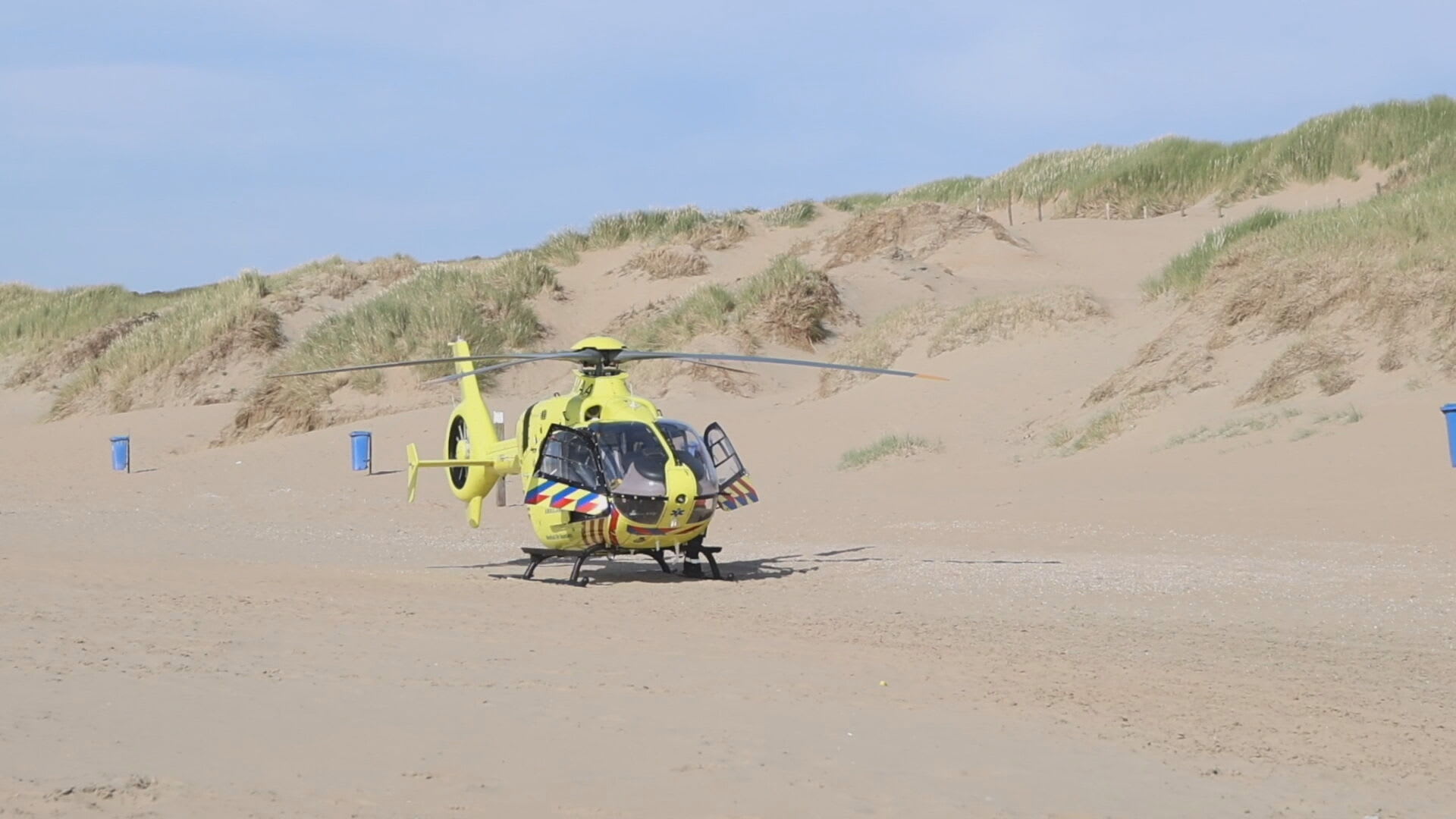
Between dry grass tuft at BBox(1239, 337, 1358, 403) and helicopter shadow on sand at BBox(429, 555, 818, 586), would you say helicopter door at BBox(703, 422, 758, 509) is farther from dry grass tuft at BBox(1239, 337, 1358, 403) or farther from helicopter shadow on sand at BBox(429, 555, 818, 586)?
dry grass tuft at BBox(1239, 337, 1358, 403)

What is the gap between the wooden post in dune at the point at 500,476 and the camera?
1682 centimetres

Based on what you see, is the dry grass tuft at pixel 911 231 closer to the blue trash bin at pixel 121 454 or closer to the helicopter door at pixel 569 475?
the blue trash bin at pixel 121 454

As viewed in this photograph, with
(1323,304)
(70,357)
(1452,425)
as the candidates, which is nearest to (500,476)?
(1452,425)

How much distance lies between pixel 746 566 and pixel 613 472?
2438 mm

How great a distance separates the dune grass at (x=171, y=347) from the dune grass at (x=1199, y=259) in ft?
69.6

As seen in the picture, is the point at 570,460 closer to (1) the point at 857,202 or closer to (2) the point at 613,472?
(2) the point at 613,472

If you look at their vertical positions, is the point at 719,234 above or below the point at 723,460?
above

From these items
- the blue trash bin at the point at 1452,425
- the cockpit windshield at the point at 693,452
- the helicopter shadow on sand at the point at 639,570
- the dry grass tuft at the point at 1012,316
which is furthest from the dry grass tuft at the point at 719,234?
the cockpit windshield at the point at 693,452

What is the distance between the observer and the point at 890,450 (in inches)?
911

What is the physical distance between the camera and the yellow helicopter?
46.2ft

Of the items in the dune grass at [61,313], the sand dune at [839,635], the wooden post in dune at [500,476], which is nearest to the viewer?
the sand dune at [839,635]

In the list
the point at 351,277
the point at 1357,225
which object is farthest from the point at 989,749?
the point at 351,277

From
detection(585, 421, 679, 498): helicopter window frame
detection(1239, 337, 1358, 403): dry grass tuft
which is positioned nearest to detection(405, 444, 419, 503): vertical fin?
detection(585, 421, 679, 498): helicopter window frame

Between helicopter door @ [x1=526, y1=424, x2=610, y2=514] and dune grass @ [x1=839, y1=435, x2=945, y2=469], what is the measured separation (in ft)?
29.5
